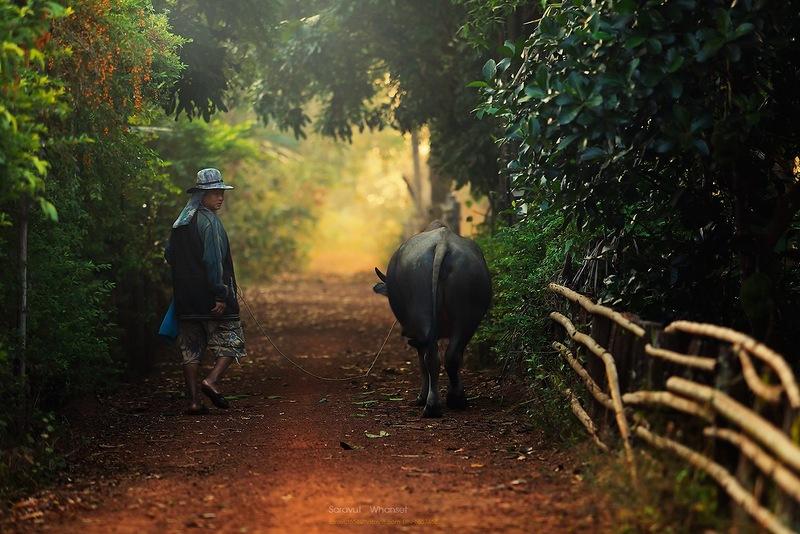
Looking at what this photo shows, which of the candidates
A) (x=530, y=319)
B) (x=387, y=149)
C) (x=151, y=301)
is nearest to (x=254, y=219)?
(x=387, y=149)

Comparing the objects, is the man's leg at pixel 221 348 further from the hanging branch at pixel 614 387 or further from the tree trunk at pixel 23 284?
the hanging branch at pixel 614 387

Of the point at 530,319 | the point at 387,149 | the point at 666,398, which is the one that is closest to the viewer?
the point at 666,398

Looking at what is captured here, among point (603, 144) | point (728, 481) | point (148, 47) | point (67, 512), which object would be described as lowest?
point (67, 512)

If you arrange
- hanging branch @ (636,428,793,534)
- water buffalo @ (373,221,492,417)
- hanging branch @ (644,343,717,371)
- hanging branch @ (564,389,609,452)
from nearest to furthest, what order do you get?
hanging branch @ (636,428,793,534)
hanging branch @ (644,343,717,371)
hanging branch @ (564,389,609,452)
water buffalo @ (373,221,492,417)

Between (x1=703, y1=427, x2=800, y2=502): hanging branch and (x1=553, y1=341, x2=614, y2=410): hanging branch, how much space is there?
1557 millimetres

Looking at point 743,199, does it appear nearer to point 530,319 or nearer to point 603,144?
point 603,144

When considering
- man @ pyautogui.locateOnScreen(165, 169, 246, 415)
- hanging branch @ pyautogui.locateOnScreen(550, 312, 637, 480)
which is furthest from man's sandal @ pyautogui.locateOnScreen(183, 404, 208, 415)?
hanging branch @ pyautogui.locateOnScreen(550, 312, 637, 480)

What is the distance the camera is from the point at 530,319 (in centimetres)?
966

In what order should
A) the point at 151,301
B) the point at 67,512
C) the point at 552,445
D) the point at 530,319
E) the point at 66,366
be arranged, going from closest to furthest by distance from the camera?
the point at 67,512, the point at 552,445, the point at 66,366, the point at 530,319, the point at 151,301

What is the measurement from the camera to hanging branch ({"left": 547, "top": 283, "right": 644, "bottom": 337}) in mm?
6645

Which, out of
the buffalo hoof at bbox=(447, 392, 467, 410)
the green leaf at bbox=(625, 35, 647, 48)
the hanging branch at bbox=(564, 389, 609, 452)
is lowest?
the buffalo hoof at bbox=(447, 392, 467, 410)

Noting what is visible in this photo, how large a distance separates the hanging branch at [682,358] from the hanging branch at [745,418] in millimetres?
90

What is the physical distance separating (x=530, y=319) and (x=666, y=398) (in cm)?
378

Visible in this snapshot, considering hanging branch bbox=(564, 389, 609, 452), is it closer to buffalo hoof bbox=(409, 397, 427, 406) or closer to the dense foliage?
the dense foliage
